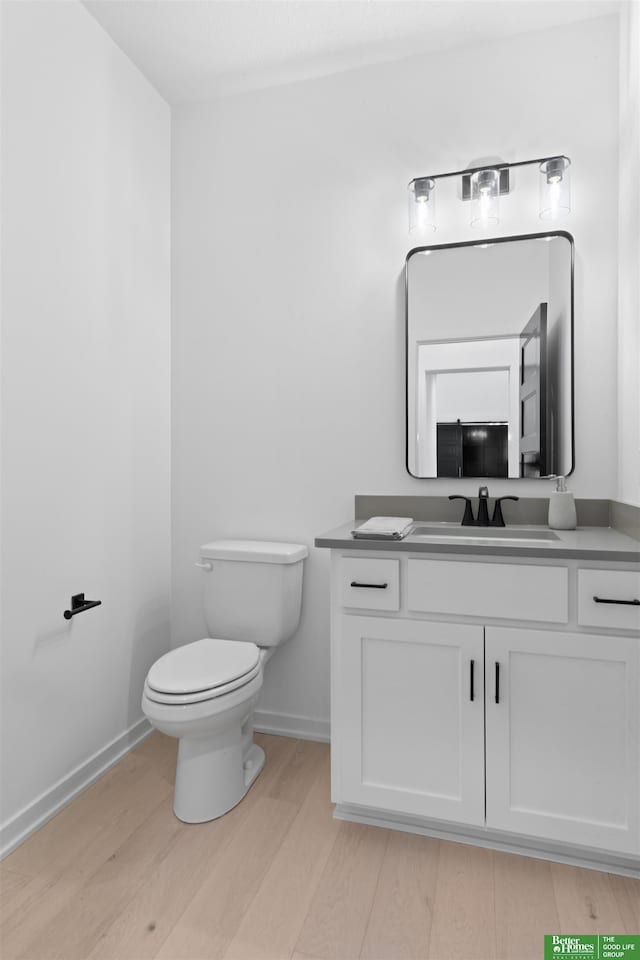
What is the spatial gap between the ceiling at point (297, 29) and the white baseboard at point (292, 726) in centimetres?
260

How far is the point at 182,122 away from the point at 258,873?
283 cm

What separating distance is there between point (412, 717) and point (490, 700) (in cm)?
23

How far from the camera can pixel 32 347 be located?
67.7 inches

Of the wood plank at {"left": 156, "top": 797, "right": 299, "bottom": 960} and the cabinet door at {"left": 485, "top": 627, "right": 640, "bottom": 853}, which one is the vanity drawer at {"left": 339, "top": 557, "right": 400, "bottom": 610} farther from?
the wood plank at {"left": 156, "top": 797, "right": 299, "bottom": 960}

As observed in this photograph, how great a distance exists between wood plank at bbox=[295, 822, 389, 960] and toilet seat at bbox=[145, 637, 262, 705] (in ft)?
1.83

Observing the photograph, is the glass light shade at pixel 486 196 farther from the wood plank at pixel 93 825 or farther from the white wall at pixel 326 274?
the wood plank at pixel 93 825

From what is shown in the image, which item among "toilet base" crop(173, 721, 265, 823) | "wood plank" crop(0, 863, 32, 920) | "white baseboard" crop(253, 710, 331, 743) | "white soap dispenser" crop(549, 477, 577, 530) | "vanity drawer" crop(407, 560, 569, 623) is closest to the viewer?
"wood plank" crop(0, 863, 32, 920)

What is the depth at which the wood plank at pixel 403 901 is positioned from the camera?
4.27 ft

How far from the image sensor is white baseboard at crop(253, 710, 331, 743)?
2.27 metres

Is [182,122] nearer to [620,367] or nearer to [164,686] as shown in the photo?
[620,367]

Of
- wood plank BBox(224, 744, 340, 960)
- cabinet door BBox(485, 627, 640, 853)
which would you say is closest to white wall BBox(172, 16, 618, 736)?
wood plank BBox(224, 744, 340, 960)

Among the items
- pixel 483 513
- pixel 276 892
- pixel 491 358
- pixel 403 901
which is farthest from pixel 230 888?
pixel 491 358

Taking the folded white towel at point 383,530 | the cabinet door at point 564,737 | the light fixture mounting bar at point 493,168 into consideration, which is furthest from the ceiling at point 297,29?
the cabinet door at point 564,737

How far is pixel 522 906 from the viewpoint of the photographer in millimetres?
1412
